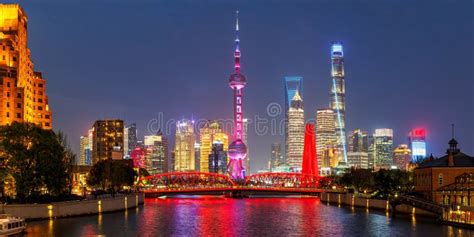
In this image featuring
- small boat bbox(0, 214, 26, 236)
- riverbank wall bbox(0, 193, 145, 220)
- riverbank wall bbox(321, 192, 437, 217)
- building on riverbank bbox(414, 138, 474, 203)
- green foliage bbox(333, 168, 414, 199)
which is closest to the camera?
small boat bbox(0, 214, 26, 236)

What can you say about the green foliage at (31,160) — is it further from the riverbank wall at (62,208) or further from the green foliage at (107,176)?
the green foliage at (107,176)

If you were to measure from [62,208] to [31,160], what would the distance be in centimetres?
778

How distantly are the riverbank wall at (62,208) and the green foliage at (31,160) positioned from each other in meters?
2.57

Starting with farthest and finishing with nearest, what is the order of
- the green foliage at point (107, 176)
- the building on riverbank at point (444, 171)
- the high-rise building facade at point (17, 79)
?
the green foliage at point (107, 176)
the high-rise building facade at point (17, 79)
the building on riverbank at point (444, 171)

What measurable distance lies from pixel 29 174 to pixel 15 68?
58167mm

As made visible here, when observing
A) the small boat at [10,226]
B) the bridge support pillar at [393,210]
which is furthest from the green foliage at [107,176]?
the small boat at [10,226]

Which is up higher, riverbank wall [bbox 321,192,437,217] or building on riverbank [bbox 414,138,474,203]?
building on riverbank [bbox 414,138,474,203]

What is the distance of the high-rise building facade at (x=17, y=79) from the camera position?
444 ft

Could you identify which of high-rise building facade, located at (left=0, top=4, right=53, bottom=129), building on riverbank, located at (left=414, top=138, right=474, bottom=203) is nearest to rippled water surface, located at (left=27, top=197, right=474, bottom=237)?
building on riverbank, located at (left=414, top=138, right=474, bottom=203)

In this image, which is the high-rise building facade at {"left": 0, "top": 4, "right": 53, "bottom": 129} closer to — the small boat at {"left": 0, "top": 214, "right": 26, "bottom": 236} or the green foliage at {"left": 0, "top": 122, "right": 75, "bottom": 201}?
the green foliage at {"left": 0, "top": 122, "right": 75, "bottom": 201}

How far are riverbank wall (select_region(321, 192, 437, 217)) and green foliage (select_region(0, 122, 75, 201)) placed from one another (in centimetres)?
4976

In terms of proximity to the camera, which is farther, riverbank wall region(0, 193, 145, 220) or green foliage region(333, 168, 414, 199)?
green foliage region(333, 168, 414, 199)

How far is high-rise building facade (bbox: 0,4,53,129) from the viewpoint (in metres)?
135

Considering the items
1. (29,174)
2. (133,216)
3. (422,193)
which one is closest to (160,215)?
(133,216)
